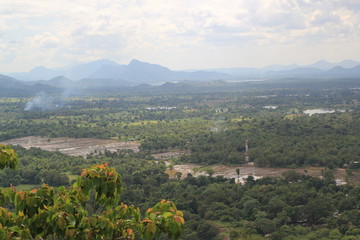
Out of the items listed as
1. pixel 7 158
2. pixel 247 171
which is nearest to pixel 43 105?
pixel 247 171

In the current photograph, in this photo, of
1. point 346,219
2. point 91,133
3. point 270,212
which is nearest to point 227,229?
point 270,212

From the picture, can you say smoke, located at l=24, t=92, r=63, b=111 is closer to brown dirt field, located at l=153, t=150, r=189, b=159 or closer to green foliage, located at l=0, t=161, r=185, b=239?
brown dirt field, located at l=153, t=150, r=189, b=159

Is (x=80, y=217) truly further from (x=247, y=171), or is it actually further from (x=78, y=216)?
(x=247, y=171)

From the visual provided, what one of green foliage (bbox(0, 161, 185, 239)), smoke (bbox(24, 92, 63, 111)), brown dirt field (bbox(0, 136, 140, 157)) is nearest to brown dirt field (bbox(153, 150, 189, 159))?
brown dirt field (bbox(0, 136, 140, 157))

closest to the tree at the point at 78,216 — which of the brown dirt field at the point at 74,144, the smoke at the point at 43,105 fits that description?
the brown dirt field at the point at 74,144

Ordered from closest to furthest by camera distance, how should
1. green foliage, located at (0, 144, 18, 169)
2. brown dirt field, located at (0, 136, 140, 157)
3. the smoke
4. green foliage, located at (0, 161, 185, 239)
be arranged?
green foliage, located at (0, 161, 185, 239) → green foliage, located at (0, 144, 18, 169) → brown dirt field, located at (0, 136, 140, 157) → the smoke

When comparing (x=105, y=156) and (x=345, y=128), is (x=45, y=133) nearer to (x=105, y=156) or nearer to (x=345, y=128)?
(x=105, y=156)
